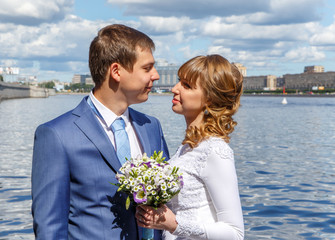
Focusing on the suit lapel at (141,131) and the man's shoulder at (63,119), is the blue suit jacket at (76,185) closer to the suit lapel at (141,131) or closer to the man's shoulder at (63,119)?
the man's shoulder at (63,119)

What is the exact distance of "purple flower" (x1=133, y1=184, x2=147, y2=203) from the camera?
8.39ft

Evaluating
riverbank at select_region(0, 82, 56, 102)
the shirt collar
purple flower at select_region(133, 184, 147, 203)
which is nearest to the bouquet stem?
purple flower at select_region(133, 184, 147, 203)

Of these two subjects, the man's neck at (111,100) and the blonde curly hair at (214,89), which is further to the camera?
the man's neck at (111,100)

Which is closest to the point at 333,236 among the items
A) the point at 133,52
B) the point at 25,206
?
the point at 25,206

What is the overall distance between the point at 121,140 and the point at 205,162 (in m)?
0.58

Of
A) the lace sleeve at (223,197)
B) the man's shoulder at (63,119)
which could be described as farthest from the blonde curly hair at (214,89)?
the man's shoulder at (63,119)

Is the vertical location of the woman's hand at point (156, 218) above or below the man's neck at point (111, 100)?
below

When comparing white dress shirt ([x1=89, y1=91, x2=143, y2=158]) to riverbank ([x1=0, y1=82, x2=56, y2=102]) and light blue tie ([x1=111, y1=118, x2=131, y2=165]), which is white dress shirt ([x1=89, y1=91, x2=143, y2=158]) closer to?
light blue tie ([x1=111, y1=118, x2=131, y2=165])

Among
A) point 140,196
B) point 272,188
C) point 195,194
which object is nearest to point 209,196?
point 195,194

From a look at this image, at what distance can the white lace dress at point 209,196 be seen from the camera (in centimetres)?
272

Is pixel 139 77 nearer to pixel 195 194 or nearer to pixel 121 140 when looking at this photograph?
pixel 121 140

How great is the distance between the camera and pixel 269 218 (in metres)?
10.1

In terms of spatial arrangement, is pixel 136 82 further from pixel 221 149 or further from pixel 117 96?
pixel 221 149

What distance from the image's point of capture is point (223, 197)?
107 inches
